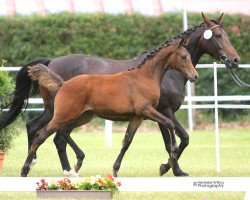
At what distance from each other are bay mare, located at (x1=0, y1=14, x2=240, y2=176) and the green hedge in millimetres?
10444

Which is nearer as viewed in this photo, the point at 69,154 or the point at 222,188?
the point at 222,188

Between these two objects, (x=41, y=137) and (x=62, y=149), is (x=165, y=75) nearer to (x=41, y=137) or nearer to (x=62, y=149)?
(x=62, y=149)

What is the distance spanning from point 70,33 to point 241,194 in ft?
46.7

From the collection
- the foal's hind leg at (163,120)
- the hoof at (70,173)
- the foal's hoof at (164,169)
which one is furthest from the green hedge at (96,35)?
the foal's hind leg at (163,120)

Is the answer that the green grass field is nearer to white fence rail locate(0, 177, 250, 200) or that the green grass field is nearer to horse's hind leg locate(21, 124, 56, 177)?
white fence rail locate(0, 177, 250, 200)


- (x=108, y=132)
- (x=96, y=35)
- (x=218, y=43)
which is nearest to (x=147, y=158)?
(x=108, y=132)

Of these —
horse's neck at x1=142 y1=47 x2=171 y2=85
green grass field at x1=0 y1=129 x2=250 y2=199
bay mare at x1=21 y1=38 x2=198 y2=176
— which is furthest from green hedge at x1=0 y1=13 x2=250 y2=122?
bay mare at x1=21 y1=38 x2=198 y2=176

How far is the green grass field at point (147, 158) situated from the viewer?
12.3 meters

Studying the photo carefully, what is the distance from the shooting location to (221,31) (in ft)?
42.2

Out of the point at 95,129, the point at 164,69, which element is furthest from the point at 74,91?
the point at 95,129

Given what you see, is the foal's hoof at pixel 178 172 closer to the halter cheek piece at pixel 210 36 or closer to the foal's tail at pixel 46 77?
the halter cheek piece at pixel 210 36

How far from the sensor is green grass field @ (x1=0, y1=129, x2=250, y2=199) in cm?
1234

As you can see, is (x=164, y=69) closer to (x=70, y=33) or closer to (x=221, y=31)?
(x=221, y=31)

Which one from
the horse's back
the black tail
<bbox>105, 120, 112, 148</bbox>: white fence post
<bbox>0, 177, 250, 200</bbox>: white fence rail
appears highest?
the horse's back
